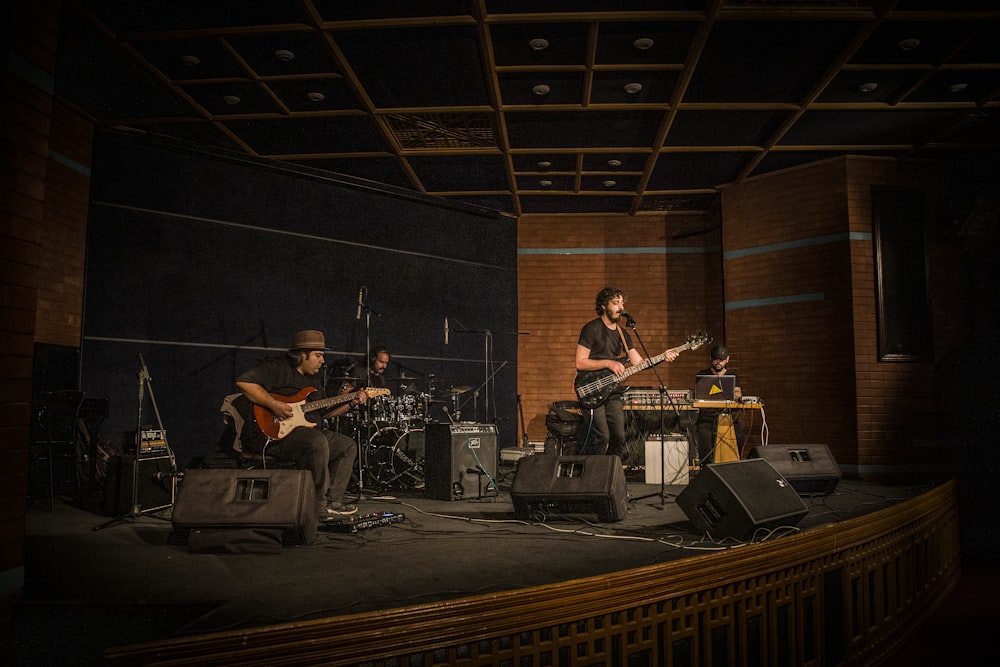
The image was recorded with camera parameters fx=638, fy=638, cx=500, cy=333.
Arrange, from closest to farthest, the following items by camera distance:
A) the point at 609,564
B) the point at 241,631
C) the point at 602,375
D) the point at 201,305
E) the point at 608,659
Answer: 1. the point at 241,631
2. the point at 608,659
3. the point at 609,564
4. the point at 602,375
5. the point at 201,305

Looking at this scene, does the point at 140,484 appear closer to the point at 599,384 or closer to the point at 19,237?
the point at 19,237

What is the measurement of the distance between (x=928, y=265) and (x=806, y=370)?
1.86 m

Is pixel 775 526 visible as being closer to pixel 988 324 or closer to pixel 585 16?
pixel 585 16

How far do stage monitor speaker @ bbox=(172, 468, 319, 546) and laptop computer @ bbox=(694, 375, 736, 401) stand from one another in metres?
4.55

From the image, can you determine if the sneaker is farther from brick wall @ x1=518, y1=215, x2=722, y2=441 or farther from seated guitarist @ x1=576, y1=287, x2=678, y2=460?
brick wall @ x1=518, y1=215, x2=722, y2=441

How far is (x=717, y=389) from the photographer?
22.7 feet

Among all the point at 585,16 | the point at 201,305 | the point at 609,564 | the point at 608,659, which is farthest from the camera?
the point at 201,305

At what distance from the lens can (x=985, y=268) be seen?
748 cm

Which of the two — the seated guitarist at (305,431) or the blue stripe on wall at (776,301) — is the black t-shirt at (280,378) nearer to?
the seated guitarist at (305,431)

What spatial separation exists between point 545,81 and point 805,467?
4208 mm

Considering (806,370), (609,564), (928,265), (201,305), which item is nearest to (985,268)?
(928,265)

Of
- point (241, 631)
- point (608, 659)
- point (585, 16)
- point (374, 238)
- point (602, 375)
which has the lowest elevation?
point (608, 659)

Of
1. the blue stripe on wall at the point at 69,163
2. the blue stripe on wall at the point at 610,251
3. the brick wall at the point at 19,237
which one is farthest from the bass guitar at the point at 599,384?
the blue stripe on wall at the point at 69,163

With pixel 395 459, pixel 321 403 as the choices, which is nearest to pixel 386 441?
pixel 395 459
